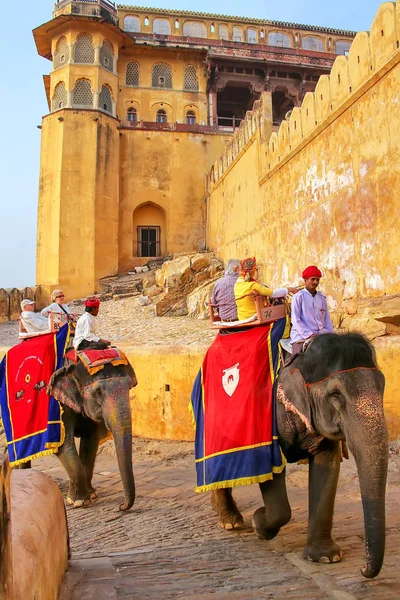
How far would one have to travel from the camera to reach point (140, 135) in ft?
73.0

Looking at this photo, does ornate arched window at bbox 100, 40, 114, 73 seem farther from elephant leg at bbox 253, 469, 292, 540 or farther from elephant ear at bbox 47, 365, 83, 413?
elephant leg at bbox 253, 469, 292, 540

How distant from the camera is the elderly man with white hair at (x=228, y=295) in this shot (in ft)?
16.1

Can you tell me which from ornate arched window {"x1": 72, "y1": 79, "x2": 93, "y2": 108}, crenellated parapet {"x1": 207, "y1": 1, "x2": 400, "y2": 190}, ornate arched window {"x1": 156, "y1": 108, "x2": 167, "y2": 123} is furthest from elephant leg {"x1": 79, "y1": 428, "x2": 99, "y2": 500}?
ornate arched window {"x1": 156, "y1": 108, "x2": 167, "y2": 123}

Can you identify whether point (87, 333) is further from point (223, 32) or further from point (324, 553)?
point (223, 32)

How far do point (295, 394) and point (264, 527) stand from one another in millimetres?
981

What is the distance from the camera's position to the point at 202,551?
3.54 meters

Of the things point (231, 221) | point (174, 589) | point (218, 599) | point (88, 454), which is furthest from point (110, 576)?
point (231, 221)

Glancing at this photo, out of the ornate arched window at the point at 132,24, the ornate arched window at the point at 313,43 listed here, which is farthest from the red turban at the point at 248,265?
the ornate arched window at the point at 313,43

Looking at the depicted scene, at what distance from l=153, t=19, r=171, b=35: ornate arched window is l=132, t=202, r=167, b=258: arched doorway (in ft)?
32.4

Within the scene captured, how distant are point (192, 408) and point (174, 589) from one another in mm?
1986

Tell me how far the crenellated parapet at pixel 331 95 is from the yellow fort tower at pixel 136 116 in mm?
6560

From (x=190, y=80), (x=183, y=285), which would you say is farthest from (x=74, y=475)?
(x=190, y=80)

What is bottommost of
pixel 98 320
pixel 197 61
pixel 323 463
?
pixel 323 463

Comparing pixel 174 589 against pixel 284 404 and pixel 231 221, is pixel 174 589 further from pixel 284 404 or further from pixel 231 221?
pixel 231 221
